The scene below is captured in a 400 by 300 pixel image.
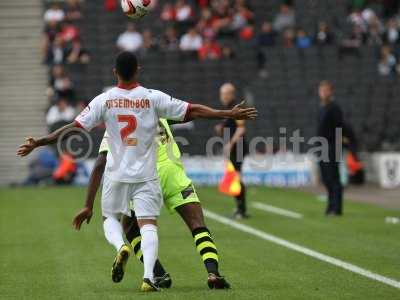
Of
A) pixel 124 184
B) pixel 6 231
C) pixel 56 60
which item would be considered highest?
pixel 56 60

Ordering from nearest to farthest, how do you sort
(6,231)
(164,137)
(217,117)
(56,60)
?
(217,117) < (164,137) < (6,231) < (56,60)

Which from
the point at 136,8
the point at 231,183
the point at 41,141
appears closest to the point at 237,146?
the point at 231,183

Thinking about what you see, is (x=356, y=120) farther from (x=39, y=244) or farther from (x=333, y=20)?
(x=39, y=244)

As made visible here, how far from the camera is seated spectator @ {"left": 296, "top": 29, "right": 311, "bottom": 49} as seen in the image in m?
34.2

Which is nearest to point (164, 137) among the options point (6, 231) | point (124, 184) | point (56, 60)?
point (124, 184)

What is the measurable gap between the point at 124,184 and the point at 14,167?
24.1 m

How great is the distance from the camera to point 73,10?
3497 centimetres

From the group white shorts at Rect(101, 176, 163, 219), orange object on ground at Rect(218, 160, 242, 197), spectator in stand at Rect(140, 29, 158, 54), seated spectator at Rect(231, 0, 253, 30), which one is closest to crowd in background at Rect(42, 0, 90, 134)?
spectator in stand at Rect(140, 29, 158, 54)

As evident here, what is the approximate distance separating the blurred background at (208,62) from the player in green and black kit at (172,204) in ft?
67.8

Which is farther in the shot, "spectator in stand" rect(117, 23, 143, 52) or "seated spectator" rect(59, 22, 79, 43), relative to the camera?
"seated spectator" rect(59, 22, 79, 43)

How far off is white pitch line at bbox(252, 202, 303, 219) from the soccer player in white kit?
34.0 feet

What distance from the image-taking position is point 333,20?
35.4m

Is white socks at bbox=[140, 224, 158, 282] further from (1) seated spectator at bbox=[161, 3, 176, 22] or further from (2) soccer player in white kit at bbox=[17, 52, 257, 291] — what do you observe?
(1) seated spectator at bbox=[161, 3, 176, 22]

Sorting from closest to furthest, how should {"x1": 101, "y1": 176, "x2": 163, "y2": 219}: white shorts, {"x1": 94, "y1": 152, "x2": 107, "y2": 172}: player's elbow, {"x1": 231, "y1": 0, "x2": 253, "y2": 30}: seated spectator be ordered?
{"x1": 101, "y1": 176, "x2": 163, "y2": 219}: white shorts, {"x1": 94, "y1": 152, "x2": 107, "y2": 172}: player's elbow, {"x1": 231, "y1": 0, "x2": 253, "y2": 30}: seated spectator
